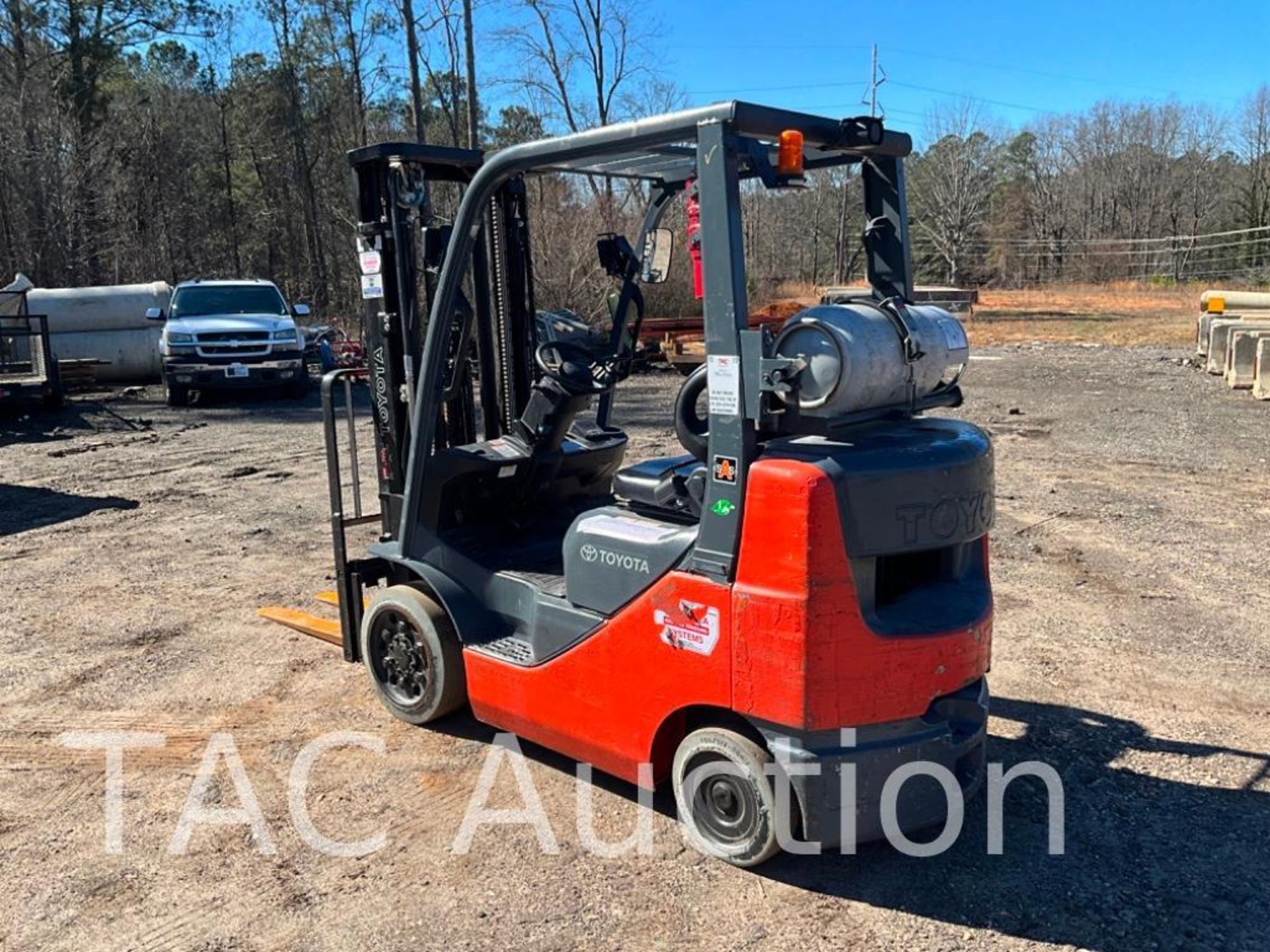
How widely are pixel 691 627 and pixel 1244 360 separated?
16244mm

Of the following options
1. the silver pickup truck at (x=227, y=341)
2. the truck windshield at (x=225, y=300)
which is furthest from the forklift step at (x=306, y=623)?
the truck windshield at (x=225, y=300)

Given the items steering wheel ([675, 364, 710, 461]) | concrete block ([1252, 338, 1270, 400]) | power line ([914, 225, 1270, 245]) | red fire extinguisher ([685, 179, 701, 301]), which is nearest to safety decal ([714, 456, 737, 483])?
steering wheel ([675, 364, 710, 461])

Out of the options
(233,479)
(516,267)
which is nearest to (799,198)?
(233,479)

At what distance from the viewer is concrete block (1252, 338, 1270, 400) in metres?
15.5

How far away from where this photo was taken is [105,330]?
20.8m

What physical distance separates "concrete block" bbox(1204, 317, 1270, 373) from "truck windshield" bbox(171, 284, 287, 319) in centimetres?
1637

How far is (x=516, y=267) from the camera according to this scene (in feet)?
17.9

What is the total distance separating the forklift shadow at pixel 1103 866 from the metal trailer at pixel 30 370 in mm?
15687

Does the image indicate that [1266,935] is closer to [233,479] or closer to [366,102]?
[233,479]

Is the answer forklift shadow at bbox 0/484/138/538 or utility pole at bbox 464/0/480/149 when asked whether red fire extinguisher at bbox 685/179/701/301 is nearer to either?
forklift shadow at bbox 0/484/138/538

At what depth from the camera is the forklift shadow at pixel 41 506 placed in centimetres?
930

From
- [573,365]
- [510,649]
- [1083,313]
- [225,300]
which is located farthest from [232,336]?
[1083,313]

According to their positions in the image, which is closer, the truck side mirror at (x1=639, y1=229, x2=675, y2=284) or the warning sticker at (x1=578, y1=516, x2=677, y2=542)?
the warning sticker at (x1=578, y1=516, x2=677, y2=542)

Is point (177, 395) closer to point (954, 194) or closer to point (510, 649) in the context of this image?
point (510, 649)
